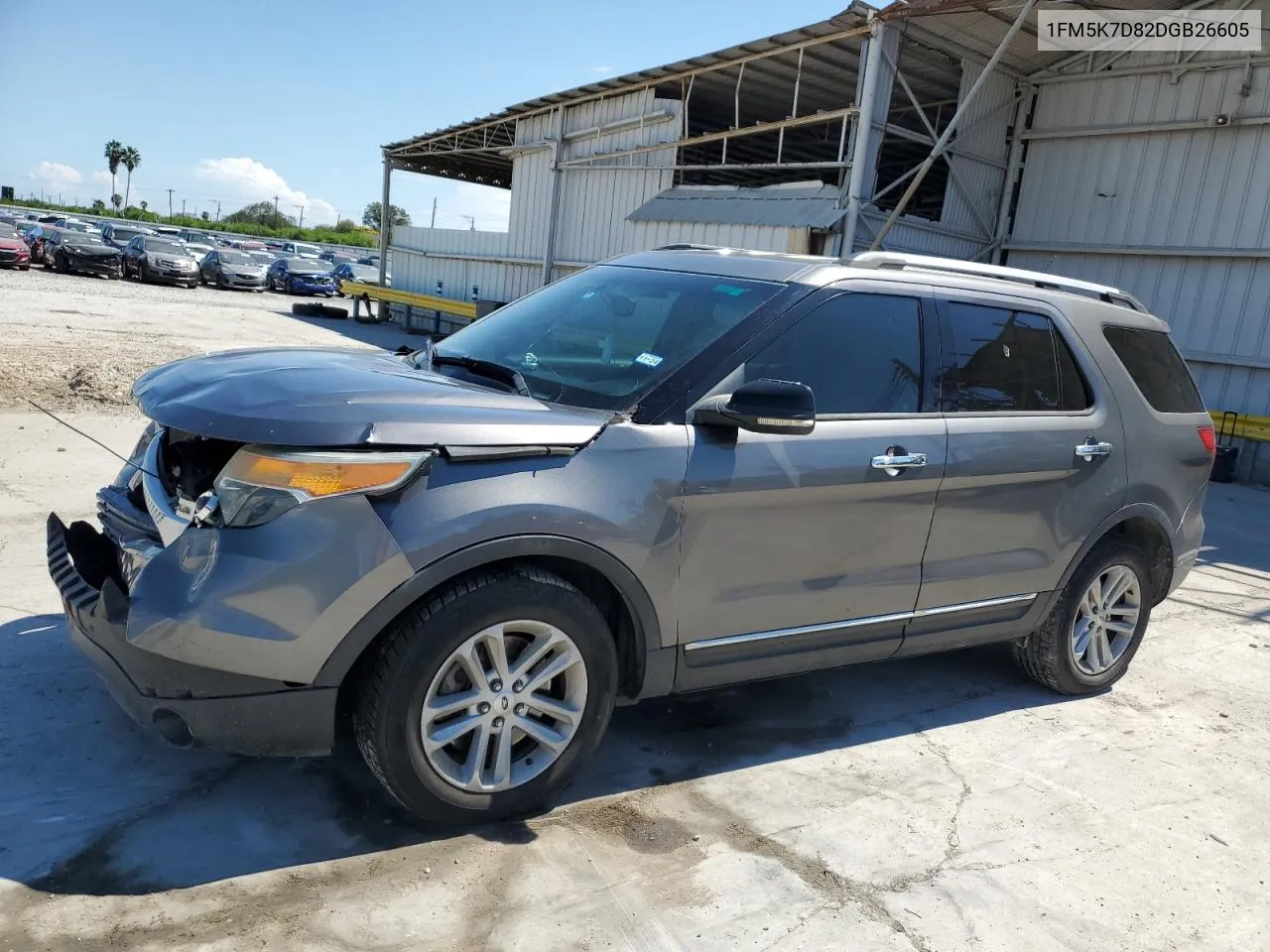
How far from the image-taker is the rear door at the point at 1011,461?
398 cm

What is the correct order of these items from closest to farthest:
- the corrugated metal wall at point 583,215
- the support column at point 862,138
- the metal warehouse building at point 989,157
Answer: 1. the support column at point 862,138
2. the metal warehouse building at point 989,157
3. the corrugated metal wall at point 583,215

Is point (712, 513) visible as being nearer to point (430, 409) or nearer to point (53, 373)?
point (430, 409)

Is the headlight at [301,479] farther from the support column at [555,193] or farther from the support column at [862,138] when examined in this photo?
the support column at [555,193]

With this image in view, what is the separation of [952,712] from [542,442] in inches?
103

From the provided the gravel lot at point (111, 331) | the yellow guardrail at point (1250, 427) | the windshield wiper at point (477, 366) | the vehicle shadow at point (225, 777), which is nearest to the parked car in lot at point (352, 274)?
the gravel lot at point (111, 331)

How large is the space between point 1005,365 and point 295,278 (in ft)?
107

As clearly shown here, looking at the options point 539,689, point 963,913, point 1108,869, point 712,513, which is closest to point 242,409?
point 539,689

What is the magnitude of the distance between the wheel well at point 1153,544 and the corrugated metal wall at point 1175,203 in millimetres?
10491

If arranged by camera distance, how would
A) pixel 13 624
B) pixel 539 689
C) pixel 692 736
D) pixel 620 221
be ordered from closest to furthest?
pixel 539 689 < pixel 692 736 < pixel 13 624 < pixel 620 221

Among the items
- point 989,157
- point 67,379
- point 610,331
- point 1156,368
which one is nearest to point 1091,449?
point 1156,368

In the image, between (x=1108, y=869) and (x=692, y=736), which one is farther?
(x=692, y=736)

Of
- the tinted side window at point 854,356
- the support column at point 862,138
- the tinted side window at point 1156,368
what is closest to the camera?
the tinted side window at point 854,356

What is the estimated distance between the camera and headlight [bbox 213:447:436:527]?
2738 millimetres

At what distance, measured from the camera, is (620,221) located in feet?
64.0
